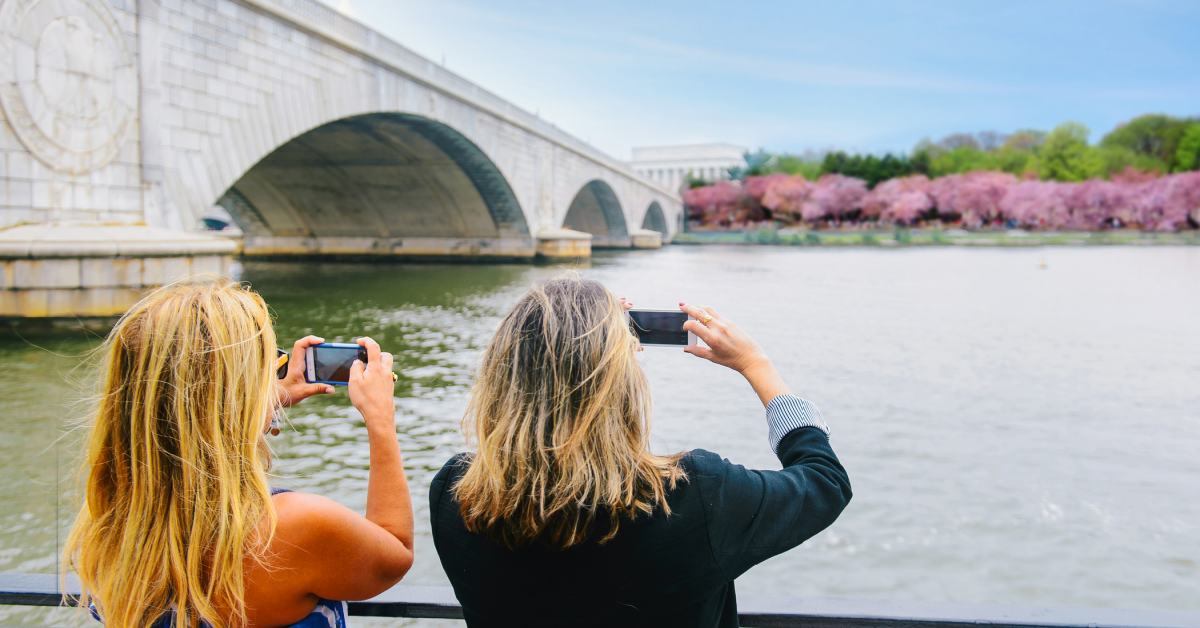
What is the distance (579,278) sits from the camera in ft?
4.91

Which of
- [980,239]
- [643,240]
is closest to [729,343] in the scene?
[643,240]

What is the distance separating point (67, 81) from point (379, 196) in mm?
17842

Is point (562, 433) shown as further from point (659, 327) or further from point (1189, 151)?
point (1189, 151)

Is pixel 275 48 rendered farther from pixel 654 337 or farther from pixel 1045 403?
pixel 654 337

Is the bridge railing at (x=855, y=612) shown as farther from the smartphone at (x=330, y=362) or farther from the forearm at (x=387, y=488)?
the smartphone at (x=330, y=362)

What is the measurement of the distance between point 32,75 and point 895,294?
53.3 feet

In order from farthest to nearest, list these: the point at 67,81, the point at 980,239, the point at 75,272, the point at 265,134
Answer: the point at 980,239, the point at 265,134, the point at 67,81, the point at 75,272

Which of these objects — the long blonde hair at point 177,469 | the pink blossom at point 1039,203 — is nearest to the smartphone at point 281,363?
the long blonde hair at point 177,469

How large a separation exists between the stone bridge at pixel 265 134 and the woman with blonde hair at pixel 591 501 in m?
9.92

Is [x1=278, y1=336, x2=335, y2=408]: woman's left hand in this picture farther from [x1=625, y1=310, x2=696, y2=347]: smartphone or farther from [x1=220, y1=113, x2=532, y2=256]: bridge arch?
[x1=220, y1=113, x2=532, y2=256]: bridge arch

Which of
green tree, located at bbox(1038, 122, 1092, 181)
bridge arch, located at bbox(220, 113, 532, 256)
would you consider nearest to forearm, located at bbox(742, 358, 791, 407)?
bridge arch, located at bbox(220, 113, 532, 256)

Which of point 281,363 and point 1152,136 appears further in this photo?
point 1152,136

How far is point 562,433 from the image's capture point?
1321mm

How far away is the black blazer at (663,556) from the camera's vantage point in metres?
1.28
